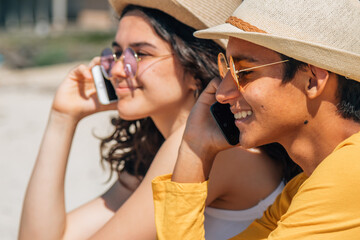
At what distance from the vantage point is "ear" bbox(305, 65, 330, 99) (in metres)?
1.60

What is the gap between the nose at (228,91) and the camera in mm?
1819

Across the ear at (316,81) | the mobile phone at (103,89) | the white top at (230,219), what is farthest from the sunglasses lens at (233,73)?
the mobile phone at (103,89)

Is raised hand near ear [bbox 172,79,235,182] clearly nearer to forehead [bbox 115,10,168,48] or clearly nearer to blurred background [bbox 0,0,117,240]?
forehead [bbox 115,10,168,48]

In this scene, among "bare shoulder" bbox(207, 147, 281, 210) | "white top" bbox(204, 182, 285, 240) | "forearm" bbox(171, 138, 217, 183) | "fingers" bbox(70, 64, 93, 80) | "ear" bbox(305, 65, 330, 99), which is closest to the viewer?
"ear" bbox(305, 65, 330, 99)

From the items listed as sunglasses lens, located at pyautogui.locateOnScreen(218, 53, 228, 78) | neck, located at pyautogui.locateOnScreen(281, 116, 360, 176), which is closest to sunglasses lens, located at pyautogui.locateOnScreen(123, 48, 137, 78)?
sunglasses lens, located at pyautogui.locateOnScreen(218, 53, 228, 78)

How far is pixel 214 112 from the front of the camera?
6.72 ft

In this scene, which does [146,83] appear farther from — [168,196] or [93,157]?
[93,157]

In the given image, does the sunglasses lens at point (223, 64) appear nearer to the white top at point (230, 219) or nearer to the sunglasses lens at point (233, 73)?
the sunglasses lens at point (233, 73)

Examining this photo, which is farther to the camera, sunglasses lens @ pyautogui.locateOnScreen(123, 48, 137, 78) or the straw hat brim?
sunglasses lens @ pyautogui.locateOnScreen(123, 48, 137, 78)

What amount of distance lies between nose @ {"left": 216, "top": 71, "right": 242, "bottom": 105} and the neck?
0.76 feet

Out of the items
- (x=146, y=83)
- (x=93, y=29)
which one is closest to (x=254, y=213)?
(x=146, y=83)

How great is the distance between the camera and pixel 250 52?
172 cm

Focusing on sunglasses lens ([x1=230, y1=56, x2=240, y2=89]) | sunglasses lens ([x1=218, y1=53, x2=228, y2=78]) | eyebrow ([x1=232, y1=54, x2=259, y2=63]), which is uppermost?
eyebrow ([x1=232, y1=54, x2=259, y2=63])

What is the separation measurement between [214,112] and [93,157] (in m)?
4.46
